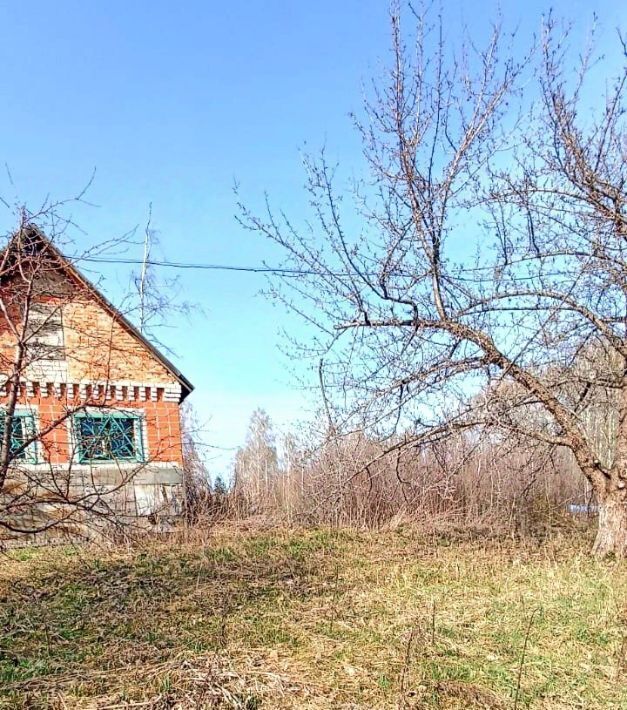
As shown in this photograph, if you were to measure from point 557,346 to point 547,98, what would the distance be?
Answer: 3.19 metres

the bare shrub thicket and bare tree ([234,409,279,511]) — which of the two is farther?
bare tree ([234,409,279,511])

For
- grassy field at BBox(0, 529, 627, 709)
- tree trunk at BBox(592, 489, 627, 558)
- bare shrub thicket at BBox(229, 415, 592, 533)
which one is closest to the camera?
grassy field at BBox(0, 529, 627, 709)

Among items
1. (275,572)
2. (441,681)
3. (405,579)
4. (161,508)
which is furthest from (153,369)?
(441,681)

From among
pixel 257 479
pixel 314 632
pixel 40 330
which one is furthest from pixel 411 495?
pixel 40 330

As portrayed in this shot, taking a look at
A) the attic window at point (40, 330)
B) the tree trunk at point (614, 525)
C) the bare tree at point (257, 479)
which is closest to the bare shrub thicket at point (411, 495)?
the bare tree at point (257, 479)

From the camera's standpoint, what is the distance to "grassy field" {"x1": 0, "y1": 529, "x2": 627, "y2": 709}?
3.52 m

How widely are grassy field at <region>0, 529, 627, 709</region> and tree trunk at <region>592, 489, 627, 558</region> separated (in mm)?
394

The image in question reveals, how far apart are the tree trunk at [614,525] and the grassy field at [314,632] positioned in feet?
1.29

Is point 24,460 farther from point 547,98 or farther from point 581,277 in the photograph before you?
point 547,98

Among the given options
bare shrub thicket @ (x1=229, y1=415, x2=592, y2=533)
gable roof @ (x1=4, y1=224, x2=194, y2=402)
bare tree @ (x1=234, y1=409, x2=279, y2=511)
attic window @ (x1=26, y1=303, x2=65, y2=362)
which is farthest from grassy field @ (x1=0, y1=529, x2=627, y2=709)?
bare tree @ (x1=234, y1=409, x2=279, y2=511)

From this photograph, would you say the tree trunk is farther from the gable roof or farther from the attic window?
the attic window

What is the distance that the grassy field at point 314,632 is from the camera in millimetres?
3516

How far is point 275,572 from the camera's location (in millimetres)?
7465

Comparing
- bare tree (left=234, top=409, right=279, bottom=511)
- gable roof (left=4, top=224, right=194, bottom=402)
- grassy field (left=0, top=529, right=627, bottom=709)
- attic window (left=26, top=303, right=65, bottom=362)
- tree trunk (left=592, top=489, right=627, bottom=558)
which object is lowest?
grassy field (left=0, top=529, right=627, bottom=709)
